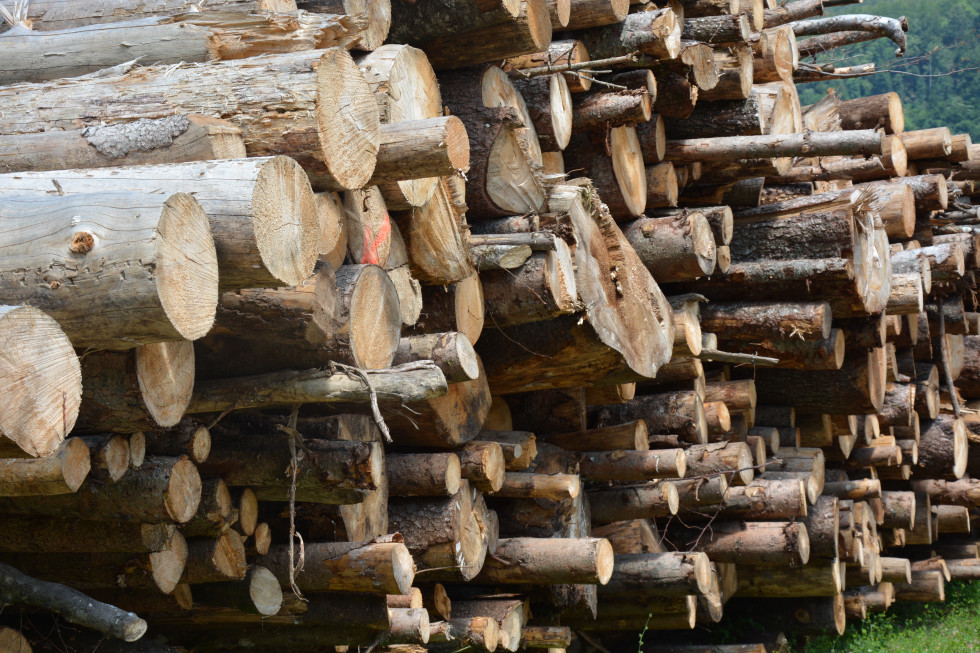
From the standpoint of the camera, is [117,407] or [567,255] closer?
[117,407]

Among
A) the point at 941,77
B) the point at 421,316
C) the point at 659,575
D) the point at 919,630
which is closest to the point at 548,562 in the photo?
the point at 659,575

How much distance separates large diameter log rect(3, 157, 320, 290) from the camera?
225cm

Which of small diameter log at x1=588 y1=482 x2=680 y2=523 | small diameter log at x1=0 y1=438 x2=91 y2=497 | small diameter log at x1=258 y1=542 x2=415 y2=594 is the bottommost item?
small diameter log at x1=588 y1=482 x2=680 y2=523

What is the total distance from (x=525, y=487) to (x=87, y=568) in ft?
6.42

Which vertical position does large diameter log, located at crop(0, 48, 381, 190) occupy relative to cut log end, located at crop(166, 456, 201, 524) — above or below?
above

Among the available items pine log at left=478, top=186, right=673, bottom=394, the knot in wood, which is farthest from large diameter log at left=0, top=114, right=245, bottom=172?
pine log at left=478, top=186, right=673, bottom=394

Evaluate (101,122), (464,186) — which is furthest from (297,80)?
(464,186)

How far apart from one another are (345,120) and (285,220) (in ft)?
1.59

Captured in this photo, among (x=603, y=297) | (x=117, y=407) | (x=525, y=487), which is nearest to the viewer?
(x=117, y=407)

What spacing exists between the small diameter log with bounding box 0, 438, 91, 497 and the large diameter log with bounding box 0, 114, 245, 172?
0.75 m

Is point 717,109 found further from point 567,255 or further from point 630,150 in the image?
point 567,255

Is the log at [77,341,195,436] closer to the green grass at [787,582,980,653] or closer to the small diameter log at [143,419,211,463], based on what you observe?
the small diameter log at [143,419,211,463]

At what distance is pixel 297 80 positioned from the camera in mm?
2652

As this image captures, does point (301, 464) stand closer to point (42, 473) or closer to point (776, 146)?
point (42, 473)
